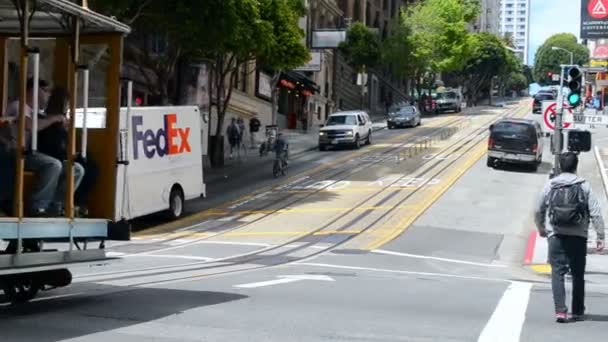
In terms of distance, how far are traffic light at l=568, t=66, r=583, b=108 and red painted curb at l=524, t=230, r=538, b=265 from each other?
3.48 m

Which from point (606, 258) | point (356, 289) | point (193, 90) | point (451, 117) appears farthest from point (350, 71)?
point (356, 289)

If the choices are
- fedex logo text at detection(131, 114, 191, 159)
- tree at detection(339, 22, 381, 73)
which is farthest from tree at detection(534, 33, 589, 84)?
fedex logo text at detection(131, 114, 191, 159)

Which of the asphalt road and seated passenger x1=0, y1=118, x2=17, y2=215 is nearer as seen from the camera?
seated passenger x1=0, y1=118, x2=17, y2=215

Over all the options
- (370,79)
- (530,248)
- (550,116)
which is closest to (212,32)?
(550,116)

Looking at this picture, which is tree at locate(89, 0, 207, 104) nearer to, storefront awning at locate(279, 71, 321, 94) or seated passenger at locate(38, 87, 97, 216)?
seated passenger at locate(38, 87, 97, 216)

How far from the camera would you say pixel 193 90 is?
1583 inches

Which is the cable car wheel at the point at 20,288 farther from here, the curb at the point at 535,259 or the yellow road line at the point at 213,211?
the yellow road line at the point at 213,211

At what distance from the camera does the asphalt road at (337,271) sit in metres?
8.91

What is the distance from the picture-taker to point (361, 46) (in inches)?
2938

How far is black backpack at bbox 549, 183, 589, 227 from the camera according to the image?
9438 millimetres

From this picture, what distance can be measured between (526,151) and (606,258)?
53.0 feet

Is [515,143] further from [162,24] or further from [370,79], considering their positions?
[370,79]

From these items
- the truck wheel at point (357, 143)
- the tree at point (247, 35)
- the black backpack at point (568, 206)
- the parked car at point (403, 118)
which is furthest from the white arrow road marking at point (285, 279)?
the parked car at point (403, 118)

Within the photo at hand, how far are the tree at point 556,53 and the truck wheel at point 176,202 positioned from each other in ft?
399
